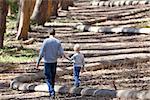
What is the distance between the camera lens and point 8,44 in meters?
20.7

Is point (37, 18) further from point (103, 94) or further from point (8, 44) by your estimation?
point (103, 94)

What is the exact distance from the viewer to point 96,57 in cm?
1656

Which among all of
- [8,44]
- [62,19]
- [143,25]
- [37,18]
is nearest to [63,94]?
[8,44]

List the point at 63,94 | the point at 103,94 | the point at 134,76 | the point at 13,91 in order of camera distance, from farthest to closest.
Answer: the point at 134,76
the point at 13,91
the point at 63,94
the point at 103,94

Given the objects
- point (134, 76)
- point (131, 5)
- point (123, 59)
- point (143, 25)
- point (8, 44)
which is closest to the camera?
point (134, 76)

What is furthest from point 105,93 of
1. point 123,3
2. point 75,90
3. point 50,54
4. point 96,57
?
point 123,3

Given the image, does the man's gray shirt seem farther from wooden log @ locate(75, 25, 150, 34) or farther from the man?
wooden log @ locate(75, 25, 150, 34)

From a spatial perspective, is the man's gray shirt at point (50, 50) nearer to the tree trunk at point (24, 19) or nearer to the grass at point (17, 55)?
the grass at point (17, 55)

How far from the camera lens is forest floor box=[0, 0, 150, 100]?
12.0 metres

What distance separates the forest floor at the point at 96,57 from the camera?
12.0m

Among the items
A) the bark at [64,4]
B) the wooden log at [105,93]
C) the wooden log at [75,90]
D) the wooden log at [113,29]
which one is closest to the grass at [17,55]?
the wooden log at [113,29]

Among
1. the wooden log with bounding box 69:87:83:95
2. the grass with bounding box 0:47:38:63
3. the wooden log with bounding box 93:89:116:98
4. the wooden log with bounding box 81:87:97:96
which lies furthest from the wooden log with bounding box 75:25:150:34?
the wooden log with bounding box 93:89:116:98

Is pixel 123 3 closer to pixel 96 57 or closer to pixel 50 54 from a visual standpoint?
pixel 96 57

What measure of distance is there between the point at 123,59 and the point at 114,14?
15735mm
